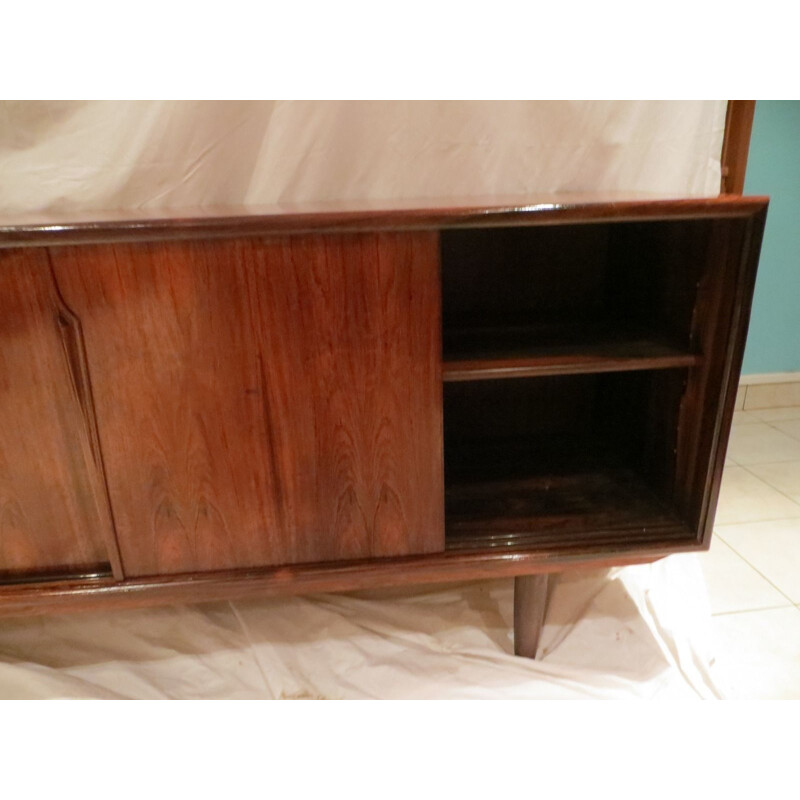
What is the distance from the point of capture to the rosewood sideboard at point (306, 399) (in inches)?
27.4

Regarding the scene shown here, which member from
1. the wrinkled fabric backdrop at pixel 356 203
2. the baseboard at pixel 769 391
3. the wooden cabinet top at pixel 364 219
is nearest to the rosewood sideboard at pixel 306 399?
the wooden cabinet top at pixel 364 219

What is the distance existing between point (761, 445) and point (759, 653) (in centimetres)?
90

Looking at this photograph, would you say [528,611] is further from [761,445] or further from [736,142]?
[761,445]

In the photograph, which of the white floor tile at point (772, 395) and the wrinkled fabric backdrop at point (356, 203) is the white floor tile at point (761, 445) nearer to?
the white floor tile at point (772, 395)

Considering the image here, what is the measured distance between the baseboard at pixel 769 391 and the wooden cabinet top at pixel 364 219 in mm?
1461

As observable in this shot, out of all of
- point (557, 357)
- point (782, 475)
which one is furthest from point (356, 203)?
point (782, 475)

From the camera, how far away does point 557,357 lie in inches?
31.9

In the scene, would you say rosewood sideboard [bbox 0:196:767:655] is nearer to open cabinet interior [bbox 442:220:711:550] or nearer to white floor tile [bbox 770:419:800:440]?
open cabinet interior [bbox 442:220:711:550]

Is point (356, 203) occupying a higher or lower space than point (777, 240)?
higher

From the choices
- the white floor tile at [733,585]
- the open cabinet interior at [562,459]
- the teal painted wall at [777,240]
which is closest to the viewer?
the open cabinet interior at [562,459]

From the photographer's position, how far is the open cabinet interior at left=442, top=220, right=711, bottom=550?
0.85m

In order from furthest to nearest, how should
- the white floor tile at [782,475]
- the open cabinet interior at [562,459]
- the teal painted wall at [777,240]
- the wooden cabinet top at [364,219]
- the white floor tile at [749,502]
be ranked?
the teal painted wall at [777,240] < the white floor tile at [782,475] < the white floor tile at [749,502] < the open cabinet interior at [562,459] < the wooden cabinet top at [364,219]
